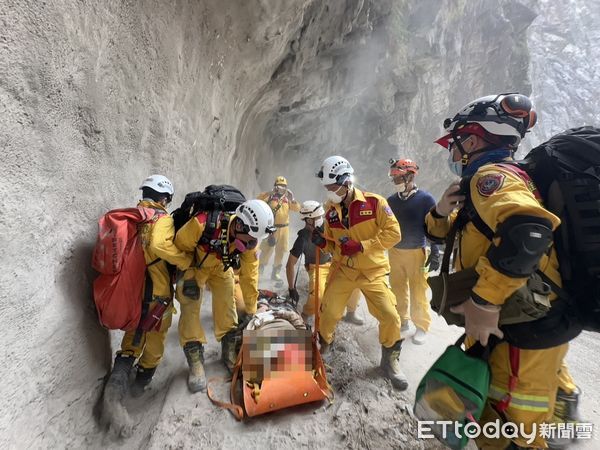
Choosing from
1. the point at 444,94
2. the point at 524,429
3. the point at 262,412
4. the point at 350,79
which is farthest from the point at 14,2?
the point at 444,94

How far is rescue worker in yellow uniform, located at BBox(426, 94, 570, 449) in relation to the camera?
150cm

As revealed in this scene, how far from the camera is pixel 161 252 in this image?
9.46 feet

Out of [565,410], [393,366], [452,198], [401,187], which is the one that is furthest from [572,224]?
[401,187]

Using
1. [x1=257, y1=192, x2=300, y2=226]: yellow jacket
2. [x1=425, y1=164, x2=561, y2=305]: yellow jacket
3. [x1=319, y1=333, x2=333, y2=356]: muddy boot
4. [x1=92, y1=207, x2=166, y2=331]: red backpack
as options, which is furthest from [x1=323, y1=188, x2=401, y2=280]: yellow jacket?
[x1=257, y1=192, x2=300, y2=226]: yellow jacket

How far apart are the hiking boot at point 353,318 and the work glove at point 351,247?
2055mm

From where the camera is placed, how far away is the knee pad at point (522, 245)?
1449 mm

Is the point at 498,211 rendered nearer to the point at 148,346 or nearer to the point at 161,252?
the point at 161,252

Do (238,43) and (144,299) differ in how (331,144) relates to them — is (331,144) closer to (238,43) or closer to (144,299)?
(238,43)

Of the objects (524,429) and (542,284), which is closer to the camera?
(542,284)

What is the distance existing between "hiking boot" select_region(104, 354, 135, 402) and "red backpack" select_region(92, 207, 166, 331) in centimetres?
40

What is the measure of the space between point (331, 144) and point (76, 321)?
45.1 ft

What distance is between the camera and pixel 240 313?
13.6ft

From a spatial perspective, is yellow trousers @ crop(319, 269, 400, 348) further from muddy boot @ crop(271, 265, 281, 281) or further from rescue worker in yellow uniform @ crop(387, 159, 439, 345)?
muddy boot @ crop(271, 265, 281, 281)

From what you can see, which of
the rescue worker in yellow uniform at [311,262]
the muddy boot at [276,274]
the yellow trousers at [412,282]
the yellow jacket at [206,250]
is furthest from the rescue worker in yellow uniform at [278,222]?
the yellow jacket at [206,250]
